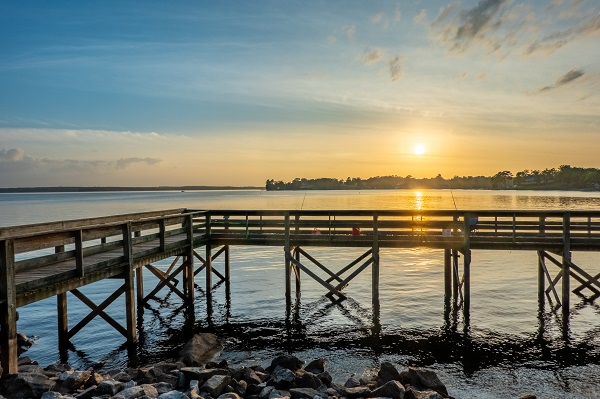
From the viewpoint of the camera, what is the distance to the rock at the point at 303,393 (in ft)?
29.4

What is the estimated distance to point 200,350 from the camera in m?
13.0

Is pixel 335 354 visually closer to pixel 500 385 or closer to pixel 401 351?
pixel 401 351

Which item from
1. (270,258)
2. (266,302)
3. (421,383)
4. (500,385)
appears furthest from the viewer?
(270,258)

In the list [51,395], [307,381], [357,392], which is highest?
[51,395]

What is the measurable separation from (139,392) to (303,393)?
10.5ft

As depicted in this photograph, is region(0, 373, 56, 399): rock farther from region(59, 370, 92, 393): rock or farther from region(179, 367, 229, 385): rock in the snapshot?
region(179, 367, 229, 385): rock

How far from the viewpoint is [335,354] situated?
45.3ft

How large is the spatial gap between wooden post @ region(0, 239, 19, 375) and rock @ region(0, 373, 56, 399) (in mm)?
457

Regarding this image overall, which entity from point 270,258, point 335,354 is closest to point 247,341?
point 335,354

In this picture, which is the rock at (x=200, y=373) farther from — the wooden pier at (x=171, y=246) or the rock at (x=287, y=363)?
the wooden pier at (x=171, y=246)

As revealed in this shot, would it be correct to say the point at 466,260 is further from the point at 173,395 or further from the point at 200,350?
the point at 173,395

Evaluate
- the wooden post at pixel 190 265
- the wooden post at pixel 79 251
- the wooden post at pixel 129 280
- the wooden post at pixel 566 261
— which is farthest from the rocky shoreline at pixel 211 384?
the wooden post at pixel 566 261

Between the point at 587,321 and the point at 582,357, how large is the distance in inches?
164

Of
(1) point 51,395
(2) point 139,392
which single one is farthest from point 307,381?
(1) point 51,395
